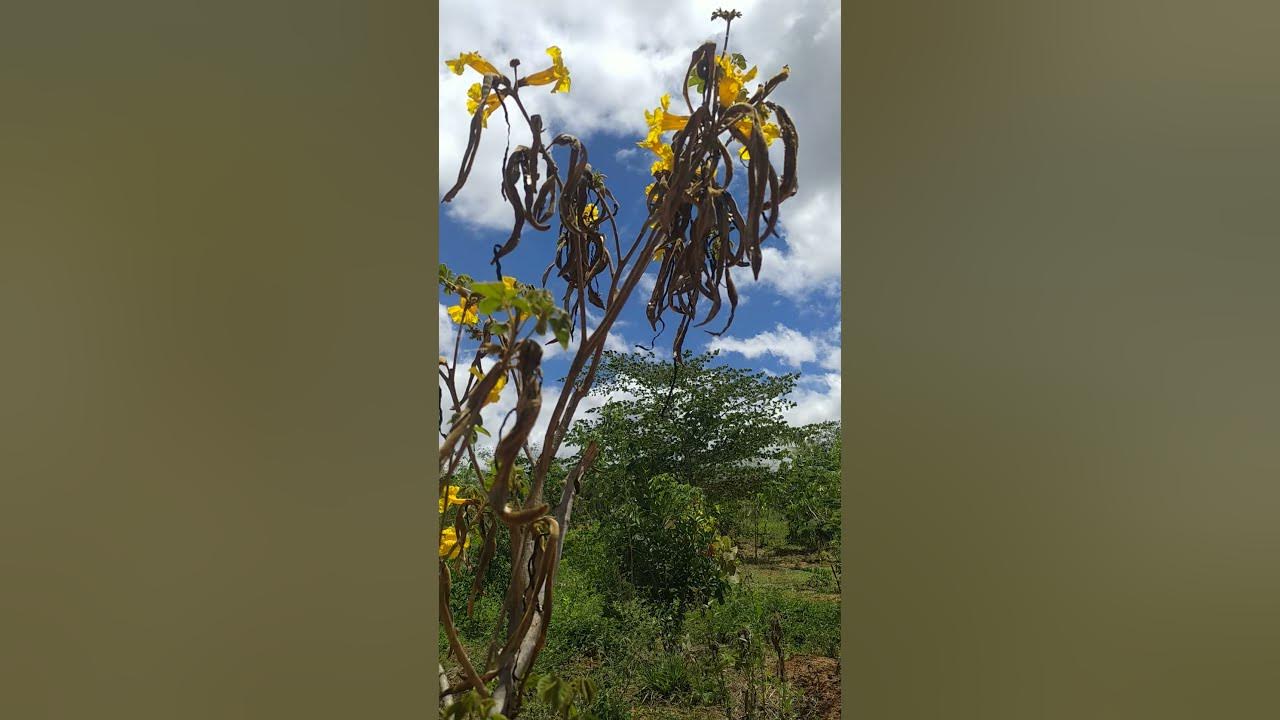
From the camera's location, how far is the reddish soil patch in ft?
5.20

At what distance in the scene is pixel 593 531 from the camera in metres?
1.60

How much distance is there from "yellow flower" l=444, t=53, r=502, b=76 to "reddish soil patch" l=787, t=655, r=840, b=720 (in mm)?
1323

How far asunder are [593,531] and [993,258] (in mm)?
943

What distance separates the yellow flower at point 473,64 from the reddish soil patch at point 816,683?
1.32m

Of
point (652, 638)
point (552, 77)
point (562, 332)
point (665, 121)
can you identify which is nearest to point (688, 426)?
point (652, 638)

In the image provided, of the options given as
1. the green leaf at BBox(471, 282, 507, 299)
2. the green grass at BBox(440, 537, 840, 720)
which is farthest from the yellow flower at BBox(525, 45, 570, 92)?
the green grass at BBox(440, 537, 840, 720)

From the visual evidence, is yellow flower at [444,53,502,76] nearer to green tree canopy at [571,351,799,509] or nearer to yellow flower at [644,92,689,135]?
yellow flower at [644,92,689,135]

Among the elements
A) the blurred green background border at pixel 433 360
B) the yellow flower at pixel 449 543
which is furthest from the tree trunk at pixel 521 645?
the blurred green background border at pixel 433 360

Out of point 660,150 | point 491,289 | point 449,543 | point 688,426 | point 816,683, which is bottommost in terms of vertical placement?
point 816,683

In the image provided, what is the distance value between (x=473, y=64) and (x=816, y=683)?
55.0 inches

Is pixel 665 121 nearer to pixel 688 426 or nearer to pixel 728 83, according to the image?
pixel 728 83

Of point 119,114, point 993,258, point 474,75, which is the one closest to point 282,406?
point 119,114

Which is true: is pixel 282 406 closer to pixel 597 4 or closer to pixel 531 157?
pixel 531 157

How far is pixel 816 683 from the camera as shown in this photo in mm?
1618
